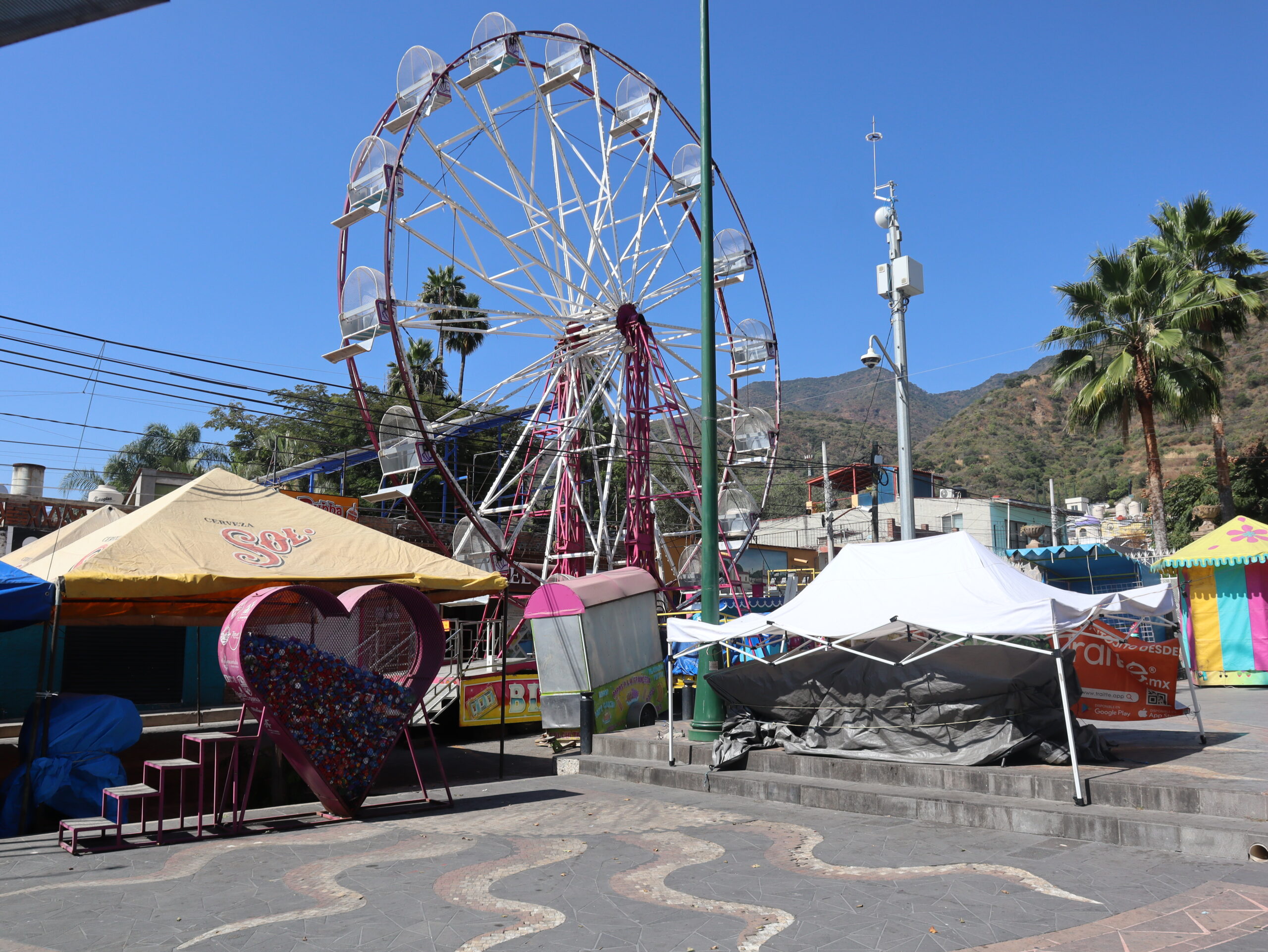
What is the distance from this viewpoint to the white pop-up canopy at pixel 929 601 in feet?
31.0

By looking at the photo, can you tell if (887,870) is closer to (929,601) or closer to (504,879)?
(504,879)

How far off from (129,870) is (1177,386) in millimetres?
24058

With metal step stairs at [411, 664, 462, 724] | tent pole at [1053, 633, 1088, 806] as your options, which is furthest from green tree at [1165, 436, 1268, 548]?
metal step stairs at [411, 664, 462, 724]

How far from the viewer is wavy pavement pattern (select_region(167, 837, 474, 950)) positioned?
5793 millimetres

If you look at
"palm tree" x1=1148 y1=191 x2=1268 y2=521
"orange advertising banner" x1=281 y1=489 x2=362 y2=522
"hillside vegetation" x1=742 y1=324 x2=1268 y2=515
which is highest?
"hillside vegetation" x1=742 y1=324 x2=1268 y2=515

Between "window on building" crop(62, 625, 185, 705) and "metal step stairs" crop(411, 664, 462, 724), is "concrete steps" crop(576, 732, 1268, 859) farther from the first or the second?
"window on building" crop(62, 625, 185, 705)

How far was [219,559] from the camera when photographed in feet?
34.9

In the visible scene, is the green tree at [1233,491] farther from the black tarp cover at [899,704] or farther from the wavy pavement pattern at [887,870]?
the wavy pavement pattern at [887,870]

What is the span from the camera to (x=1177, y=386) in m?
23.0

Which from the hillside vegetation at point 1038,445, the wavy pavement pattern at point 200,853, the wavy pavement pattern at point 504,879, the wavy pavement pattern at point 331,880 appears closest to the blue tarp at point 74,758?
the wavy pavement pattern at point 200,853

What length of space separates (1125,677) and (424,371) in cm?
3904

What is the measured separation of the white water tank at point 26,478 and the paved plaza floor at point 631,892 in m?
19.9

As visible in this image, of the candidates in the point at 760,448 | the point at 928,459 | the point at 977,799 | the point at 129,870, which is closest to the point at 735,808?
the point at 977,799

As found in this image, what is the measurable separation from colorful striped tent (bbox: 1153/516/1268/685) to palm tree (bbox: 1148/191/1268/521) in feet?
18.5
